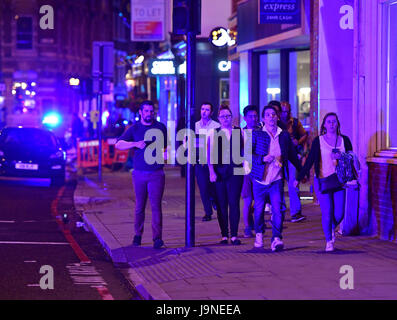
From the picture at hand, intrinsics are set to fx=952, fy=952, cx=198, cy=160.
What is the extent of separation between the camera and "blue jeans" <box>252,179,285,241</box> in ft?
38.4

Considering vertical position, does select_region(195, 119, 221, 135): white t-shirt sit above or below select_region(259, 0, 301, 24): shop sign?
below

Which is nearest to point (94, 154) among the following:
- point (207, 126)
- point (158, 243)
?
point (207, 126)

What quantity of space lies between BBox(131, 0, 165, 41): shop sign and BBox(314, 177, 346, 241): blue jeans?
1929cm

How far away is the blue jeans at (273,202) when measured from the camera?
11.7 meters

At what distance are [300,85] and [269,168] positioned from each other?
38.4 ft

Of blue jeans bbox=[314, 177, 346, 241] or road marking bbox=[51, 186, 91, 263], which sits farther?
blue jeans bbox=[314, 177, 346, 241]

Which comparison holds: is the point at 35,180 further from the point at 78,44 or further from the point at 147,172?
the point at 78,44

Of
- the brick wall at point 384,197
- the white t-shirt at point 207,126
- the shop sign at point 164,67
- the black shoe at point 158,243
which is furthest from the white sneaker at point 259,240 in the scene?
the shop sign at point 164,67

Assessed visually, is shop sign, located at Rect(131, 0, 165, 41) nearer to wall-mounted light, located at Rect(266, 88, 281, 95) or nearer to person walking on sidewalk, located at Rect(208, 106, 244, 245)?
wall-mounted light, located at Rect(266, 88, 281, 95)

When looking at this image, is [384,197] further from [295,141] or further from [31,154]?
[31,154]

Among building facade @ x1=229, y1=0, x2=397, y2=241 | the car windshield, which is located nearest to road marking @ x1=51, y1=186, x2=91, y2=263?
the car windshield

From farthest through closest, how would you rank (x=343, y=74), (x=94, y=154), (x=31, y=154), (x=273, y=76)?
(x=94, y=154), (x=273, y=76), (x=31, y=154), (x=343, y=74)

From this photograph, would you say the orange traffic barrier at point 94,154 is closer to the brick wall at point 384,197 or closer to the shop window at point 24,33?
the brick wall at point 384,197

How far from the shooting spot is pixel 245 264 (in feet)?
34.3
